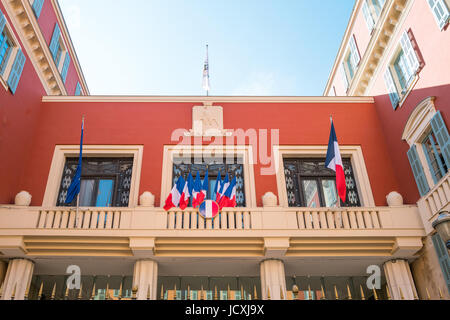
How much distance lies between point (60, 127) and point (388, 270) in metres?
10.9

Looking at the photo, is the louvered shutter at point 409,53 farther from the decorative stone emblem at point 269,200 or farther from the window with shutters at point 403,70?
the decorative stone emblem at point 269,200

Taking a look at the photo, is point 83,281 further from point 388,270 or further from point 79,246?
point 388,270

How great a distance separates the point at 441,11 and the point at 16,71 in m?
12.1

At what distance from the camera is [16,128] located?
42.9ft

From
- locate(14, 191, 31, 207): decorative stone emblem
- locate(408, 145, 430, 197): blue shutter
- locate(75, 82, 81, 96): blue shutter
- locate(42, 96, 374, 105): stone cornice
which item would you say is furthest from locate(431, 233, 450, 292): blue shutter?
locate(75, 82, 81, 96): blue shutter

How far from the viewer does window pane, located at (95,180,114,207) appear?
1328 centimetres

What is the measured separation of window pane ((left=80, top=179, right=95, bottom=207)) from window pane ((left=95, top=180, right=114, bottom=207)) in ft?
0.81

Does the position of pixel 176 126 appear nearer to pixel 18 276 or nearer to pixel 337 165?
pixel 337 165

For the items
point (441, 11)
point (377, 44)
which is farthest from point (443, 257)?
point (377, 44)

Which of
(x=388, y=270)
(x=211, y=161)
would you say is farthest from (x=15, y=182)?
(x=388, y=270)

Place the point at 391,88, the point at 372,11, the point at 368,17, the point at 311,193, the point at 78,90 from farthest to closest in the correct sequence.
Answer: the point at 78,90
the point at 368,17
the point at 372,11
the point at 391,88
the point at 311,193

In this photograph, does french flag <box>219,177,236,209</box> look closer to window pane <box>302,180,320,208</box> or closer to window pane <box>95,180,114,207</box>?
window pane <box>302,180,320,208</box>

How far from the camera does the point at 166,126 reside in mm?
14203

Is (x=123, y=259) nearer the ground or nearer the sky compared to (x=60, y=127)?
nearer the ground
